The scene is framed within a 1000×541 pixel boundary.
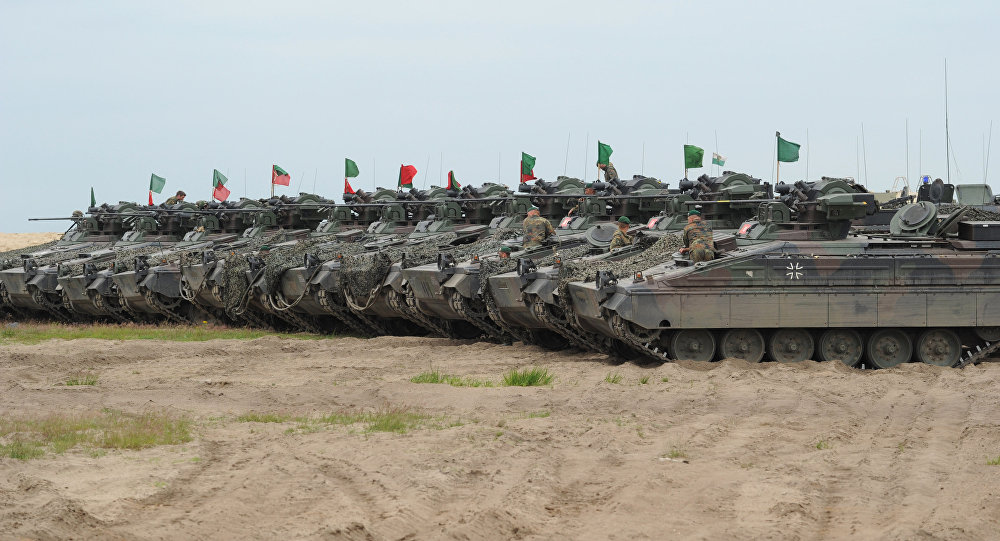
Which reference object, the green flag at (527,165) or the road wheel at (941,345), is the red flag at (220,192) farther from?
the road wheel at (941,345)

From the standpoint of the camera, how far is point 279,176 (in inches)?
1500

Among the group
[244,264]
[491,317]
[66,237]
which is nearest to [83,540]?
[491,317]

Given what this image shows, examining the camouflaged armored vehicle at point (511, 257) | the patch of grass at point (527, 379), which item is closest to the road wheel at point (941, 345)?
the camouflaged armored vehicle at point (511, 257)

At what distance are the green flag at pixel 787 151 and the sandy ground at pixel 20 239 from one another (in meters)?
49.7

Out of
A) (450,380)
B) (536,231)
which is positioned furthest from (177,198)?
(450,380)

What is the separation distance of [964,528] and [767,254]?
29.9 ft

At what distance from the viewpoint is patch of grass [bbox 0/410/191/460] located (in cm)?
1051

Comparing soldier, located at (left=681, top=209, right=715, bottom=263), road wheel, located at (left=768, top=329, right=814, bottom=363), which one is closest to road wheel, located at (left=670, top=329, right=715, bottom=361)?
road wheel, located at (left=768, top=329, right=814, bottom=363)

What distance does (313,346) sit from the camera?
21484 millimetres

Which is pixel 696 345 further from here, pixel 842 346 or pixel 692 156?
pixel 692 156

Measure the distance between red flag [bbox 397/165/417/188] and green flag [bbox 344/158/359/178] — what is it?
261 centimetres

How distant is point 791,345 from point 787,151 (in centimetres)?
723

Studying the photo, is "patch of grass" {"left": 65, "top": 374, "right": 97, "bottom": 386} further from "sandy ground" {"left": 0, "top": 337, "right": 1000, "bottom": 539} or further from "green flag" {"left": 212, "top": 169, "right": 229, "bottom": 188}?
"green flag" {"left": 212, "top": 169, "right": 229, "bottom": 188}

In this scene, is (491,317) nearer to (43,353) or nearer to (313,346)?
(313,346)
